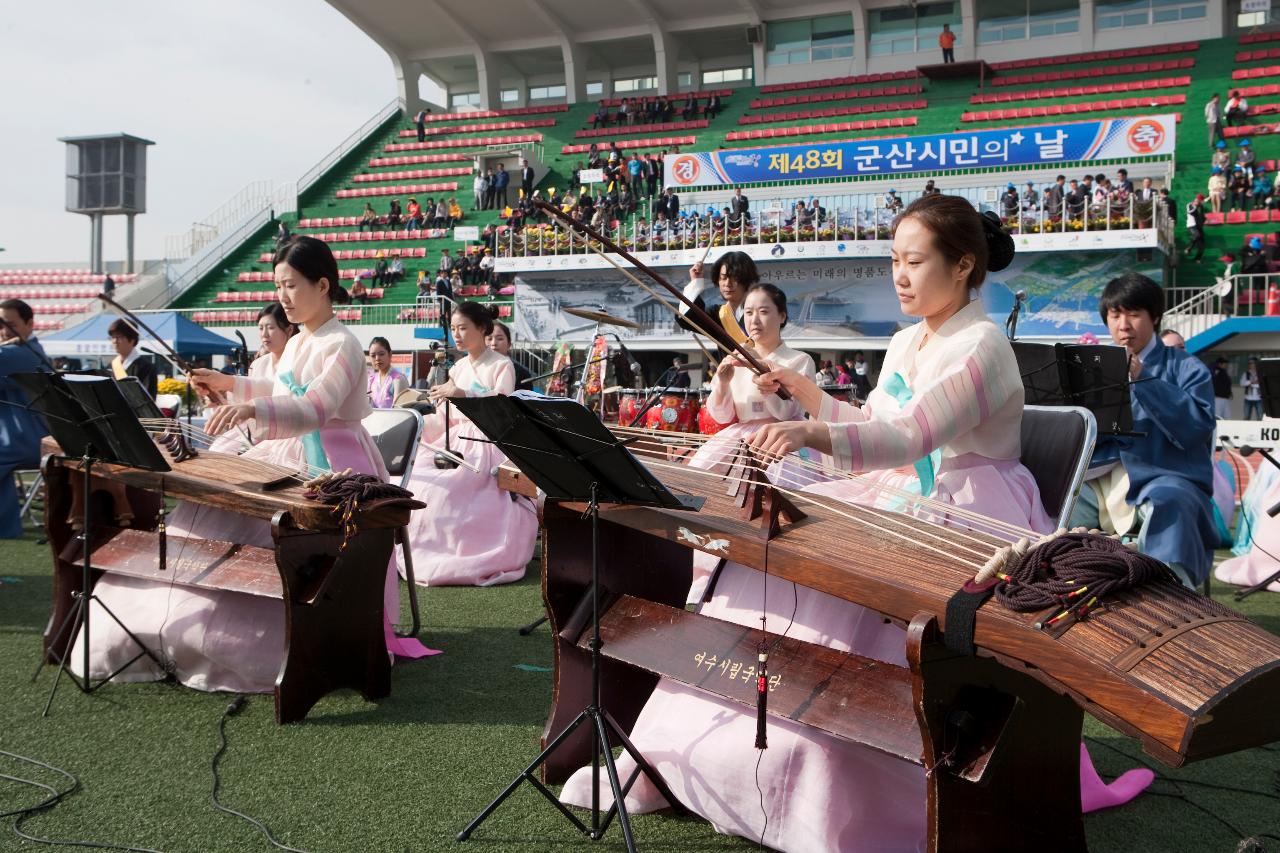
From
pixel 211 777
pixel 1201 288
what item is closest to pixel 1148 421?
pixel 211 777

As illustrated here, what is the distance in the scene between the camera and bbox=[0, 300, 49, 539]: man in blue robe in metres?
5.78

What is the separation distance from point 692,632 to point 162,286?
23248mm

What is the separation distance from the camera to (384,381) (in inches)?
311

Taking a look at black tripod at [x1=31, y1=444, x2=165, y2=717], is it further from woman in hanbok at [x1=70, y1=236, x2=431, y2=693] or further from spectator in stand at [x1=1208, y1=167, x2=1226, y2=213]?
spectator in stand at [x1=1208, y1=167, x2=1226, y2=213]

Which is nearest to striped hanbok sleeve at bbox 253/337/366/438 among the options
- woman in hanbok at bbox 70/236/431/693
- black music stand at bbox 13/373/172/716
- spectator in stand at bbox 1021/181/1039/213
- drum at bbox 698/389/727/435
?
woman in hanbok at bbox 70/236/431/693

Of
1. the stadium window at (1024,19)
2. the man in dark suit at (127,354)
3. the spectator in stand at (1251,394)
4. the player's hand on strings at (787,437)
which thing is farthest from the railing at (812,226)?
the player's hand on strings at (787,437)

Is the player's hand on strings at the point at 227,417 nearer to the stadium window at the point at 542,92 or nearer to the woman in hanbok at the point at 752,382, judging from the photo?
the woman in hanbok at the point at 752,382

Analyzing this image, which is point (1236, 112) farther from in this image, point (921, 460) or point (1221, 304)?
point (921, 460)

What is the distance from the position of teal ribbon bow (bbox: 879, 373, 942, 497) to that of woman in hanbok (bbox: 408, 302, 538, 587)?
9.79 ft

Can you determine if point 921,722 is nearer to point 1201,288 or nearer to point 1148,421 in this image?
point 1148,421

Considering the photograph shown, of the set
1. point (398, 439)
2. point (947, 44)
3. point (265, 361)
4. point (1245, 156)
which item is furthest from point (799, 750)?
point (947, 44)

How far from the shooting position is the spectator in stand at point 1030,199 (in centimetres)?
1576

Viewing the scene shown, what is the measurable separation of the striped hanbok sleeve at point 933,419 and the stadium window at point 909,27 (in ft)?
77.2

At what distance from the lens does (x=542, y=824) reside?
2.37 m
